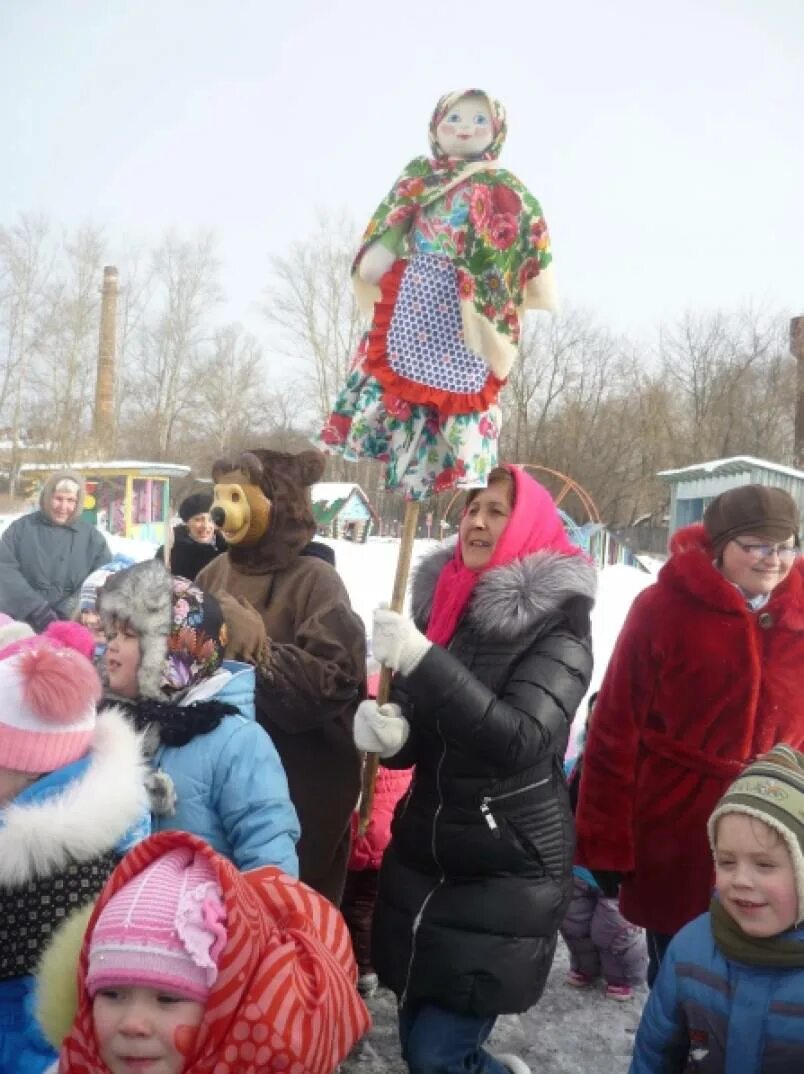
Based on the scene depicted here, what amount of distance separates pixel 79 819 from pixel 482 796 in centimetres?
97

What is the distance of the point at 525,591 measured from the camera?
2.43 m

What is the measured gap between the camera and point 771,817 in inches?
73.9

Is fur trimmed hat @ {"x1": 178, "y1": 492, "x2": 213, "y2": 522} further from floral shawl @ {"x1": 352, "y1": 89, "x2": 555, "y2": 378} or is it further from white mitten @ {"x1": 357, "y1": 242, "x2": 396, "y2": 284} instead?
floral shawl @ {"x1": 352, "y1": 89, "x2": 555, "y2": 378}

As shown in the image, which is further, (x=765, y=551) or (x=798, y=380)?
(x=798, y=380)

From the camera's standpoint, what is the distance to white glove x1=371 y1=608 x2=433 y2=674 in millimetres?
2240

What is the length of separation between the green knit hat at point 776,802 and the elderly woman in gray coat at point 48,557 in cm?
478

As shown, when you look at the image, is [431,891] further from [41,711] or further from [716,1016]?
[41,711]

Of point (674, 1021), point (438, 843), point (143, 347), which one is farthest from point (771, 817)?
point (143, 347)

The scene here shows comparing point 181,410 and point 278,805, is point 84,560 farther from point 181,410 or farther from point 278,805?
point 181,410

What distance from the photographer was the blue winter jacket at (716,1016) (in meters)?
1.81

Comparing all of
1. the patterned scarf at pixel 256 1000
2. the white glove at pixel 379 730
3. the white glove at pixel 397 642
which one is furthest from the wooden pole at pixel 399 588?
the patterned scarf at pixel 256 1000

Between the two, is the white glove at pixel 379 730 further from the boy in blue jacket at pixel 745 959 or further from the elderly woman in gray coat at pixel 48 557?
the elderly woman in gray coat at pixel 48 557

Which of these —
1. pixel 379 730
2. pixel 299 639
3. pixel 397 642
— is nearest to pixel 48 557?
pixel 299 639

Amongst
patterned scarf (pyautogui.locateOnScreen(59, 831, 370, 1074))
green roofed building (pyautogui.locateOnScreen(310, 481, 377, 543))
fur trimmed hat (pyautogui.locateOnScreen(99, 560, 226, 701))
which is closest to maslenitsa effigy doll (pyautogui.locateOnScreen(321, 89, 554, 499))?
fur trimmed hat (pyautogui.locateOnScreen(99, 560, 226, 701))
